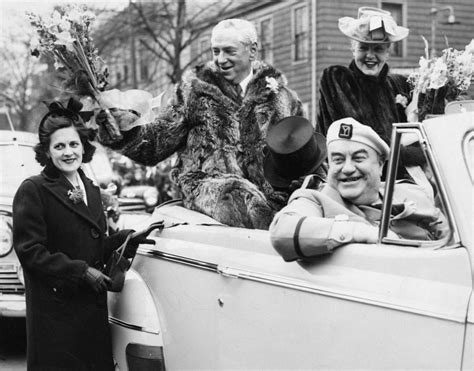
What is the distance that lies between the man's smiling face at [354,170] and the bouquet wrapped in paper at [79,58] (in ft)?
5.22

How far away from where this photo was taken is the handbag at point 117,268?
3.83 meters

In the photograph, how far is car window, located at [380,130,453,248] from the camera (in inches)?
101

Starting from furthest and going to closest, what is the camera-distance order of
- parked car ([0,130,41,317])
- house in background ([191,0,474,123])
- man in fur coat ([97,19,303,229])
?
house in background ([191,0,474,123]) < parked car ([0,130,41,317]) < man in fur coat ([97,19,303,229])

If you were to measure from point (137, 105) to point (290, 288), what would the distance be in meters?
1.96

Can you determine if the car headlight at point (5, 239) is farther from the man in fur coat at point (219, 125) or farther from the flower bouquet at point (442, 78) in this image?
the flower bouquet at point (442, 78)

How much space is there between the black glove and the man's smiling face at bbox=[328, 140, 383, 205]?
1.27m

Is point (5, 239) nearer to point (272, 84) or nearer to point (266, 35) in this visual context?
point (272, 84)

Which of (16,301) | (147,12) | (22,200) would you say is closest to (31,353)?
(22,200)

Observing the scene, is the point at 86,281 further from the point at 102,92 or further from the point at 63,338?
the point at 102,92

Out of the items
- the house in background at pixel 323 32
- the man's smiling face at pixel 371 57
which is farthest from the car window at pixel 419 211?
the house in background at pixel 323 32

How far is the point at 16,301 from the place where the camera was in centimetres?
624

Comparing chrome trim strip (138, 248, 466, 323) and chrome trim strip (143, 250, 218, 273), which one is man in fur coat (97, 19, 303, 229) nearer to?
chrome trim strip (143, 250, 218, 273)

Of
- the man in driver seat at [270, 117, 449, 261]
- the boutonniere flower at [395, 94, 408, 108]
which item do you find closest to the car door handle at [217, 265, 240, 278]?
the man in driver seat at [270, 117, 449, 261]

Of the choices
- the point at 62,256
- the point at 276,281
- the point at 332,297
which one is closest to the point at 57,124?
the point at 62,256
